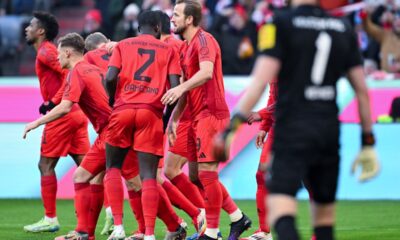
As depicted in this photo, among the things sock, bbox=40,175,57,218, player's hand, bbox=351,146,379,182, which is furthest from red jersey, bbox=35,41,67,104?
player's hand, bbox=351,146,379,182

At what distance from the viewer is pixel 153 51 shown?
405 inches

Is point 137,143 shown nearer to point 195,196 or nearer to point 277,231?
point 195,196

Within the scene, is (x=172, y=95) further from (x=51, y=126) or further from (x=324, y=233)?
(x=51, y=126)

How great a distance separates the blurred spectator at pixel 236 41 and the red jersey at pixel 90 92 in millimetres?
9307

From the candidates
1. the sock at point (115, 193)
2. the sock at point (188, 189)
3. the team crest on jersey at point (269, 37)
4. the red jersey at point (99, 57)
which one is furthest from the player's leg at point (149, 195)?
the team crest on jersey at point (269, 37)

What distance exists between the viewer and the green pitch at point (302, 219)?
1156cm

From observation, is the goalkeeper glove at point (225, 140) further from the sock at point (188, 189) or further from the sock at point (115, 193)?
the sock at point (188, 189)

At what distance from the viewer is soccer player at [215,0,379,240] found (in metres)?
6.77

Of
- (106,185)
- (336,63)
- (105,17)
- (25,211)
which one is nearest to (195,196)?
(106,185)

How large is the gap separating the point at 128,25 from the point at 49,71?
8.14 meters

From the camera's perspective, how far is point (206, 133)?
34.2 feet

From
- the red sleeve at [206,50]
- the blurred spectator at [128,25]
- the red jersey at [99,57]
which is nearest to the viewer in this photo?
the red sleeve at [206,50]

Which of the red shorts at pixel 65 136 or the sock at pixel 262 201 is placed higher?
the red shorts at pixel 65 136

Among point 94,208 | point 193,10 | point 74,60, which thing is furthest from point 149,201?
point 74,60
